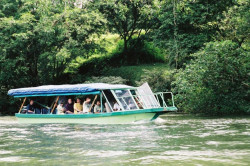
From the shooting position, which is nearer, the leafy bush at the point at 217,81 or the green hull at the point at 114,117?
the green hull at the point at 114,117

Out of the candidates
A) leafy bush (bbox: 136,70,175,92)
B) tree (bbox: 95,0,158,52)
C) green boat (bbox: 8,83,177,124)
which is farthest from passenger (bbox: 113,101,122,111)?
tree (bbox: 95,0,158,52)

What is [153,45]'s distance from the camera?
32.7m

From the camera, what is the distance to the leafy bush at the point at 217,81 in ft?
72.3

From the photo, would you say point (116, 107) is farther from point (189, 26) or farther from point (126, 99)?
point (189, 26)

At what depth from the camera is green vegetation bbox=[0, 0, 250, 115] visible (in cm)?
2291

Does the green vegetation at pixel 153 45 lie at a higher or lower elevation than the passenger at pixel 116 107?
higher

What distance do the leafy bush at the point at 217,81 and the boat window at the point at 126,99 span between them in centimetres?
493

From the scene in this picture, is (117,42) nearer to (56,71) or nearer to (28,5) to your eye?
(56,71)

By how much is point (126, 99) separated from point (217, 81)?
22.5 feet

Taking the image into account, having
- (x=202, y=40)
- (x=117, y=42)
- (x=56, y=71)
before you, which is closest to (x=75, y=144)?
(x=202, y=40)

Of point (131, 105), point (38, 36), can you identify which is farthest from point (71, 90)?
point (38, 36)

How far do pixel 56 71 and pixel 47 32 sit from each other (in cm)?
617

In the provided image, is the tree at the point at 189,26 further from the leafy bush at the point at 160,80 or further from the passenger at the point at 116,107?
the passenger at the point at 116,107

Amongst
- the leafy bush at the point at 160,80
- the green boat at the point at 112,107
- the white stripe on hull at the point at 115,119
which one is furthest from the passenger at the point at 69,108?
the leafy bush at the point at 160,80
